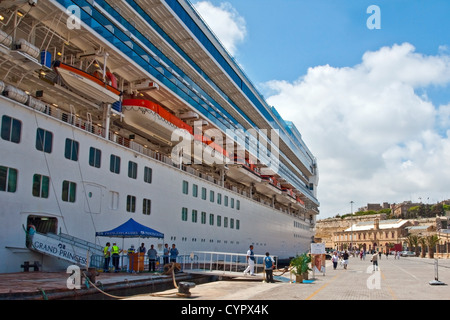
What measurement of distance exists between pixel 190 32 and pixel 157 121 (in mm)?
8885

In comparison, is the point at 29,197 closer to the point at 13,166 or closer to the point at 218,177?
the point at 13,166

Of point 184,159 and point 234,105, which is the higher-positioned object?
point 234,105

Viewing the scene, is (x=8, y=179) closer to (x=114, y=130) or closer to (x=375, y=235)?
(x=114, y=130)

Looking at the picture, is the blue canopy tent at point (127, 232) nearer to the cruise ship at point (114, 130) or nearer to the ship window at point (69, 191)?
the cruise ship at point (114, 130)

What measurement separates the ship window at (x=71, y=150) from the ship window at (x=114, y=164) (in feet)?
8.81

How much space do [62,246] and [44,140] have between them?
4511mm

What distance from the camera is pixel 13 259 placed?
1623 centimetres

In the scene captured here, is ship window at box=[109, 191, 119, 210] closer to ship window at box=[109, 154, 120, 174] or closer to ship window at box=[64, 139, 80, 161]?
ship window at box=[109, 154, 120, 174]

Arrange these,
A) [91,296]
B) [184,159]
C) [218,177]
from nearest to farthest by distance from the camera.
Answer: [91,296]
[184,159]
[218,177]

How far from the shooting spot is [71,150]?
19.9 m

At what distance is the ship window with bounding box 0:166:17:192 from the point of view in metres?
16.3

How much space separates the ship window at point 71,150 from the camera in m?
19.6

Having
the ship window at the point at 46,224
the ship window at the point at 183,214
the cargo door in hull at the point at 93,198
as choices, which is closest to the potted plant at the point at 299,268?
the cargo door in hull at the point at 93,198

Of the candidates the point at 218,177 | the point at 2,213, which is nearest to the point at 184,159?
the point at 218,177
